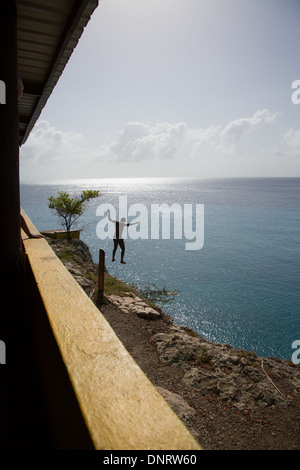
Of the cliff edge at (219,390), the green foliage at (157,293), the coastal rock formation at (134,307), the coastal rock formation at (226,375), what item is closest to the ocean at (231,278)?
the green foliage at (157,293)

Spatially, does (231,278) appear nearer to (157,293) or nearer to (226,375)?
(157,293)

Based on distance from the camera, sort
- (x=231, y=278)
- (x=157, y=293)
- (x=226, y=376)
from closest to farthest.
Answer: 1. (x=226, y=376)
2. (x=157, y=293)
3. (x=231, y=278)

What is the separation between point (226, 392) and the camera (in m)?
7.22

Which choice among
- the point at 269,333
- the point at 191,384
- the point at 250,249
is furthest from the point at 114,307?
the point at 250,249

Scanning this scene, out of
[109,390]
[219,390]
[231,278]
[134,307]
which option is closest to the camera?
[109,390]

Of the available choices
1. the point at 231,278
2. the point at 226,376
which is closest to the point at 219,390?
the point at 226,376

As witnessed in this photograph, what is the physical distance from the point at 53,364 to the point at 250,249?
59224 millimetres

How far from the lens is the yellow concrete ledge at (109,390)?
84cm

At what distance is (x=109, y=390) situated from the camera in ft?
3.38

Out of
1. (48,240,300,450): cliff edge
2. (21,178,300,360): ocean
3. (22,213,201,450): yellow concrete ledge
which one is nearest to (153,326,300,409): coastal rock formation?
(48,240,300,450): cliff edge

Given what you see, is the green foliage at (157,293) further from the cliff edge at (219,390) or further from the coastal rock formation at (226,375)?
the coastal rock formation at (226,375)

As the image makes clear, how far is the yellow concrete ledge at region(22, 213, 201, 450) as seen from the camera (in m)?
0.84

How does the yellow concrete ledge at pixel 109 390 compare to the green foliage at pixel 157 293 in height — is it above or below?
above

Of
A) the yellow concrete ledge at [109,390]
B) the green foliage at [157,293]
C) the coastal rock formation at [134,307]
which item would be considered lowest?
the green foliage at [157,293]
